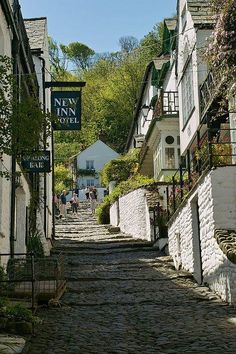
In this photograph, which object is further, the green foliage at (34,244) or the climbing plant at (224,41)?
the green foliage at (34,244)

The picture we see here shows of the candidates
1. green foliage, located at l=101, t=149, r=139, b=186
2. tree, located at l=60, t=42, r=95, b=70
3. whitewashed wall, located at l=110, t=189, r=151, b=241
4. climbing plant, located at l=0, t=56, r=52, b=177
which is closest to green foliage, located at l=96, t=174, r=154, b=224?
whitewashed wall, located at l=110, t=189, r=151, b=241

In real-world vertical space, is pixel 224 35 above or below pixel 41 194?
above

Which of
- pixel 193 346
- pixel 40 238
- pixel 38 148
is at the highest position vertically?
pixel 38 148

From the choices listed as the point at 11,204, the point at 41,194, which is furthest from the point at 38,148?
the point at 41,194

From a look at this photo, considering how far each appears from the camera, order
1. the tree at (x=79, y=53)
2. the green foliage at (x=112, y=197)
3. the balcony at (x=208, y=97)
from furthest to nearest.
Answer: the tree at (x=79, y=53) < the green foliage at (x=112, y=197) < the balcony at (x=208, y=97)

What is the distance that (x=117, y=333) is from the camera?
8938mm

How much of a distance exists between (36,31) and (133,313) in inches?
636

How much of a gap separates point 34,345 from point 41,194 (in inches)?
546

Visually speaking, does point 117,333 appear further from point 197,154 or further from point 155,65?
point 155,65

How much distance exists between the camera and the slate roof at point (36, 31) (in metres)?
23.0

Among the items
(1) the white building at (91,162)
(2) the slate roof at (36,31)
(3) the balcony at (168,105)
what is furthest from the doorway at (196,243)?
(1) the white building at (91,162)

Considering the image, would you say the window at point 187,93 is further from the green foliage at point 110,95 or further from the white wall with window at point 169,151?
the green foliage at point 110,95

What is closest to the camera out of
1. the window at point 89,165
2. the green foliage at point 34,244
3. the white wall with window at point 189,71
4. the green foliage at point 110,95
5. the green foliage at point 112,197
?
the green foliage at point 34,244

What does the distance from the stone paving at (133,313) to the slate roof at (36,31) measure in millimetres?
8896
